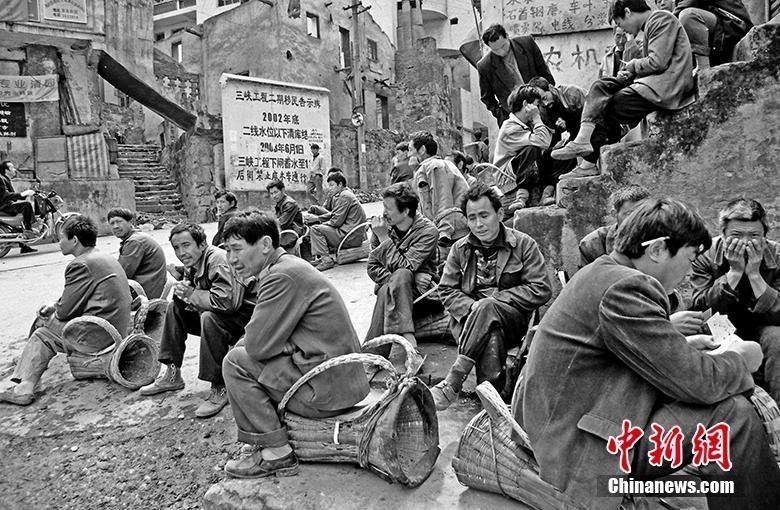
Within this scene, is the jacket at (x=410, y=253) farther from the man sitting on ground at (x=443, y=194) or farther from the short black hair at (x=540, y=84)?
the short black hair at (x=540, y=84)

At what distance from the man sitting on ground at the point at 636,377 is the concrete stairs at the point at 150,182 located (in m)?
14.9

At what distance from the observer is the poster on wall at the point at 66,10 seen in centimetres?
1422

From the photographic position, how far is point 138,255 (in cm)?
549

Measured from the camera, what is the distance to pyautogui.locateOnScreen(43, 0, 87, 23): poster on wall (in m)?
14.2

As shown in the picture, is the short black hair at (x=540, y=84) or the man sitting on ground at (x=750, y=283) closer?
the man sitting on ground at (x=750, y=283)

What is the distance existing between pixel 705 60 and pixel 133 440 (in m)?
5.43

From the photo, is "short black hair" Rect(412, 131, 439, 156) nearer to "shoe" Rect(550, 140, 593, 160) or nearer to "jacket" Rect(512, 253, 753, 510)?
"shoe" Rect(550, 140, 593, 160)

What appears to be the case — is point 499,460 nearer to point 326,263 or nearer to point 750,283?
point 750,283

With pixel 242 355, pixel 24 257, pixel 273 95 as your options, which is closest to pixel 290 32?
pixel 273 95

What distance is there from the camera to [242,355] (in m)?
2.75

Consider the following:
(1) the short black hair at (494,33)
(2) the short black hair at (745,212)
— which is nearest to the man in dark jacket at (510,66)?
(1) the short black hair at (494,33)

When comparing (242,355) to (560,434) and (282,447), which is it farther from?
(560,434)

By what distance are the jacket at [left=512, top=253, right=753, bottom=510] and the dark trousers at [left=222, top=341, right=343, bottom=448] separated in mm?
1271

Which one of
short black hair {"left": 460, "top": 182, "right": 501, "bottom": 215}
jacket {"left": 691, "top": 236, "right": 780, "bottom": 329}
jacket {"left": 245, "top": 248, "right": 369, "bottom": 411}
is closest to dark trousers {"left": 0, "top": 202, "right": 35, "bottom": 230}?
jacket {"left": 245, "top": 248, "right": 369, "bottom": 411}
